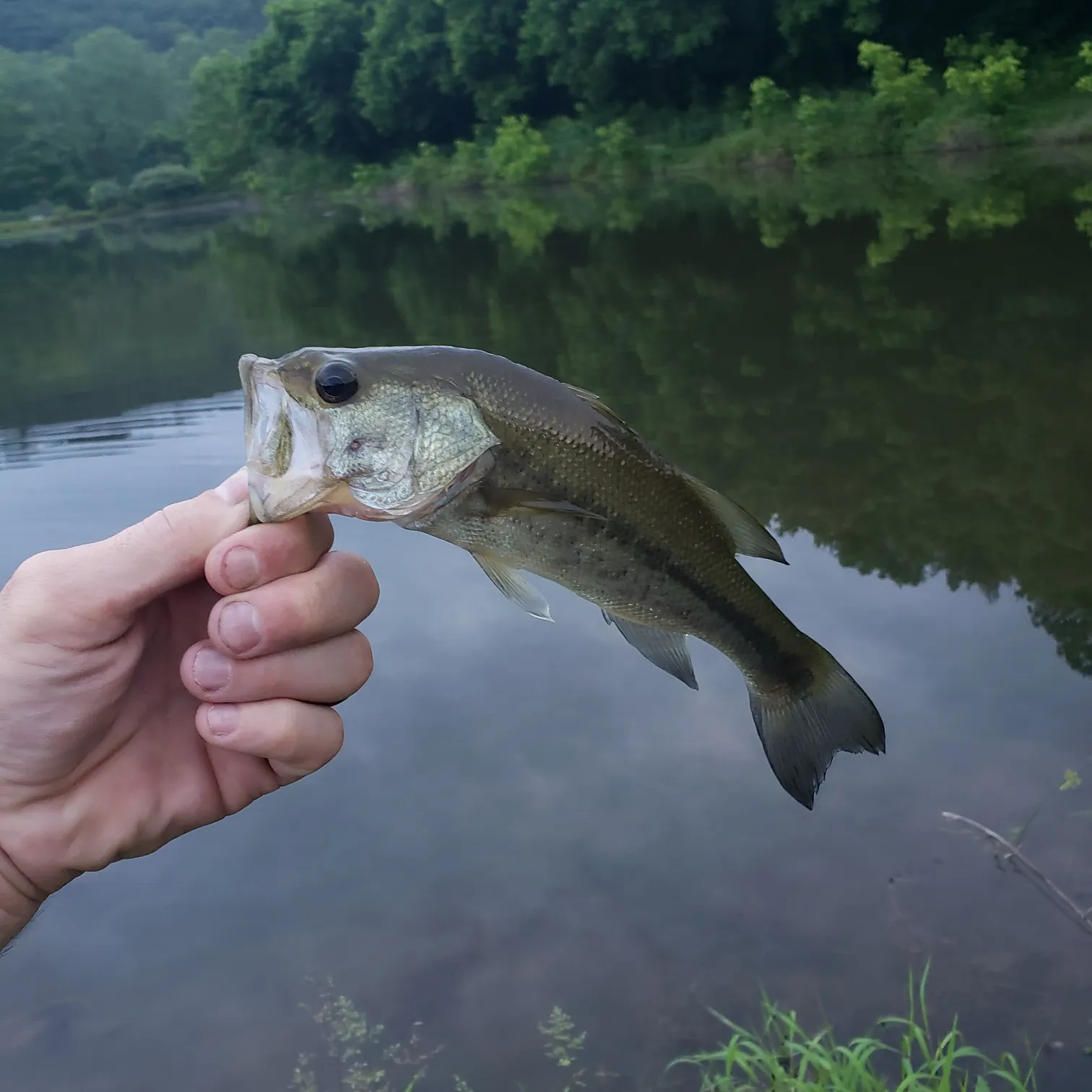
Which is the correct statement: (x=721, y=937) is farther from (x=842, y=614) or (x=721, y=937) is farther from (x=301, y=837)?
(x=842, y=614)

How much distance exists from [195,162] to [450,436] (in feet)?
309

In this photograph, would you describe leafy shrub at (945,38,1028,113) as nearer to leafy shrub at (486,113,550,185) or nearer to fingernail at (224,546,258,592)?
leafy shrub at (486,113,550,185)

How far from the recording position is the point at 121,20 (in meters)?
148

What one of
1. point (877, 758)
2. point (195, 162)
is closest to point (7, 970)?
point (877, 758)

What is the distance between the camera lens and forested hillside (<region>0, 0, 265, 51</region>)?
455ft

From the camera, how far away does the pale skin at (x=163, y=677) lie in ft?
7.73

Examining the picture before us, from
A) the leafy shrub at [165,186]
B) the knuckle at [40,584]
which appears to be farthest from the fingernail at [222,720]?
the leafy shrub at [165,186]

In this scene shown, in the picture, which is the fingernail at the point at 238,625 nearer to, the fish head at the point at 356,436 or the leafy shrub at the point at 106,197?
the fish head at the point at 356,436

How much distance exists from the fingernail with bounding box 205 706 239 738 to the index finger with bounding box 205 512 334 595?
31 cm

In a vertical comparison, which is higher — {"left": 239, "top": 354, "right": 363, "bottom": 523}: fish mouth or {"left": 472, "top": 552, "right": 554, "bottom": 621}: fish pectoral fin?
{"left": 239, "top": 354, "right": 363, "bottom": 523}: fish mouth

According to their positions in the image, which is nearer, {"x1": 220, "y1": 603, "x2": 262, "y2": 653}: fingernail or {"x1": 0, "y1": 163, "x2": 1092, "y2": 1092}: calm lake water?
{"x1": 220, "y1": 603, "x2": 262, "y2": 653}: fingernail

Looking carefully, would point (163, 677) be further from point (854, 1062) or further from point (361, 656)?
point (854, 1062)

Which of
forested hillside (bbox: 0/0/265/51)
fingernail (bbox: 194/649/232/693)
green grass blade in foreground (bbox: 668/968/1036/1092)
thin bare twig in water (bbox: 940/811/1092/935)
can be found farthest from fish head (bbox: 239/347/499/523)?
forested hillside (bbox: 0/0/265/51)

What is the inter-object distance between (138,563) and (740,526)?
143 centimetres
